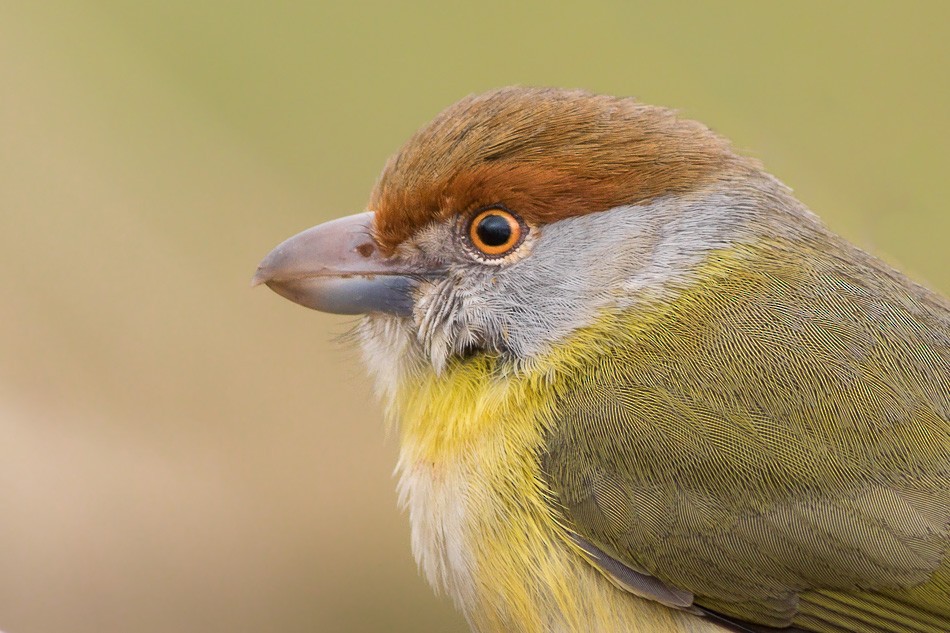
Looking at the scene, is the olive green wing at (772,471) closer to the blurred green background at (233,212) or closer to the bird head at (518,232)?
the bird head at (518,232)

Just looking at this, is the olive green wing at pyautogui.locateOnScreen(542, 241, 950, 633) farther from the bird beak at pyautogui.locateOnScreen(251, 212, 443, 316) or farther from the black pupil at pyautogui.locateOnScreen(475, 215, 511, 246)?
the bird beak at pyautogui.locateOnScreen(251, 212, 443, 316)

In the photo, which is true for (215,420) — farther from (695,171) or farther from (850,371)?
(850,371)

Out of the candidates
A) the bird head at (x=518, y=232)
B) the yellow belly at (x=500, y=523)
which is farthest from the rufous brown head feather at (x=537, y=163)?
the yellow belly at (x=500, y=523)

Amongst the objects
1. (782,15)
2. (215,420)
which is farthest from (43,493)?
(782,15)

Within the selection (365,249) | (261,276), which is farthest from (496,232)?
(261,276)

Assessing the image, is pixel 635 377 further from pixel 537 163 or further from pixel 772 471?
pixel 537 163
